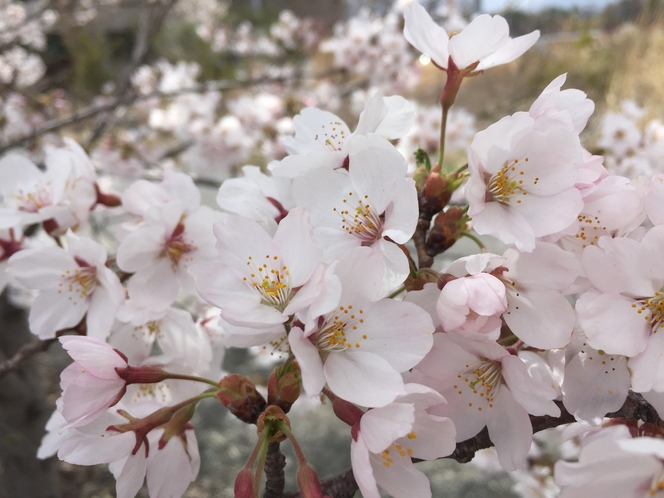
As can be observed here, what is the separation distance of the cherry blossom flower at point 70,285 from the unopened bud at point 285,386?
280 millimetres

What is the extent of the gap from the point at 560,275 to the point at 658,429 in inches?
7.9

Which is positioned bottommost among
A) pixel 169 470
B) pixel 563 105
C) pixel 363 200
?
pixel 169 470

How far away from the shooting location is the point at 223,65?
8.12 m

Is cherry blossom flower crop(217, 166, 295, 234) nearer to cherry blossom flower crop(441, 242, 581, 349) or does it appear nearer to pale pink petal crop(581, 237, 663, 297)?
cherry blossom flower crop(441, 242, 581, 349)

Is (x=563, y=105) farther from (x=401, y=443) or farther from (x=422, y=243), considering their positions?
(x=401, y=443)

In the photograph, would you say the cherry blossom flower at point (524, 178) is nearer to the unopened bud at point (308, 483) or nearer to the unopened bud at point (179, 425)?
the unopened bud at point (308, 483)

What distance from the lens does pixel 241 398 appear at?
56cm

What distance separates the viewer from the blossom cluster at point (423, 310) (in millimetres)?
467

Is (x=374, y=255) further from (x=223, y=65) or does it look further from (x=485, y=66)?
(x=223, y=65)

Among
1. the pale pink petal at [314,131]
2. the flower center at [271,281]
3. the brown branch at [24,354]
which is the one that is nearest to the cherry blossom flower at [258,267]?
the flower center at [271,281]

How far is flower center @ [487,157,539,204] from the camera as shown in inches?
22.2

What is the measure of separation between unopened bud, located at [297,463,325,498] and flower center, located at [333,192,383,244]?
26 centimetres

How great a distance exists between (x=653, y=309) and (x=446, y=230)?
0.26 metres

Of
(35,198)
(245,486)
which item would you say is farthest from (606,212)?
(35,198)
